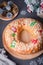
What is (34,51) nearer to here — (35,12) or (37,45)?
(37,45)

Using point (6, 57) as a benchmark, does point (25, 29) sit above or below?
above

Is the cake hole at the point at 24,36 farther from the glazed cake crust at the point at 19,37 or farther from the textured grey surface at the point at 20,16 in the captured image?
the textured grey surface at the point at 20,16

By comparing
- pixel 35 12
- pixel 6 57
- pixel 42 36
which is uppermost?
pixel 35 12

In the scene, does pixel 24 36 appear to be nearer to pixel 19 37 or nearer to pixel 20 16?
pixel 19 37

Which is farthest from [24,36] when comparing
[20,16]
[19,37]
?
[20,16]

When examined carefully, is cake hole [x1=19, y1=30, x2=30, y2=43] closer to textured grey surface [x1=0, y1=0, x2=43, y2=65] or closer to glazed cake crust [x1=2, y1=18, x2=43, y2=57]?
glazed cake crust [x1=2, y1=18, x2=43, y2=57]

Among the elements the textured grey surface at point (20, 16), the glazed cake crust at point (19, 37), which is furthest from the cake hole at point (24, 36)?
the textured grey surface at point (20, 16)

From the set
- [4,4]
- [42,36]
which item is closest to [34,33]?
[42,36]

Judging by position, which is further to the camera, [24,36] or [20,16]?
[20,16]

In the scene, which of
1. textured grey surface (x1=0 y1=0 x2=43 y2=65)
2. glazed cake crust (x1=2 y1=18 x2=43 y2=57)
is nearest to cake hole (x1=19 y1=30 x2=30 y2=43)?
glazed cake crust (x1=2 y1=18 x2=43 y2=57)

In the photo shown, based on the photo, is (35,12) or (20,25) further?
(35,12)

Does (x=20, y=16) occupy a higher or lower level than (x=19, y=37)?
higher
